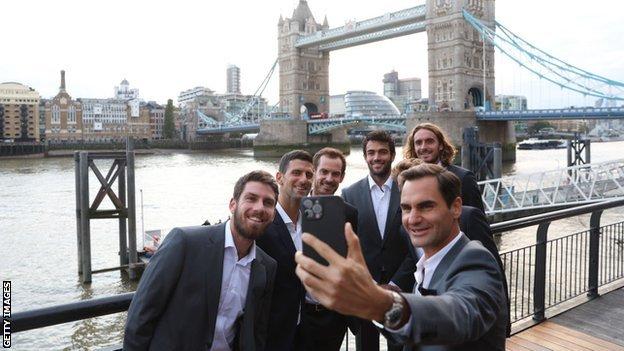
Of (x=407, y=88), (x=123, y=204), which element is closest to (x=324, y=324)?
(x=123, y=204)

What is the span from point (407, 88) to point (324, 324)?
173 m

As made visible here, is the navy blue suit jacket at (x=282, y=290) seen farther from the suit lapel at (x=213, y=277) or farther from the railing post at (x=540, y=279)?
the railing post at (x=540, y=279)

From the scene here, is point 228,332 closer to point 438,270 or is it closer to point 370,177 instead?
point 438,270

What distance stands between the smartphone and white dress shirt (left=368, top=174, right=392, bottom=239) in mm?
1889

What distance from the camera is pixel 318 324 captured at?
2660 millimetres

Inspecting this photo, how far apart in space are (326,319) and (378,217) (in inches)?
25.2

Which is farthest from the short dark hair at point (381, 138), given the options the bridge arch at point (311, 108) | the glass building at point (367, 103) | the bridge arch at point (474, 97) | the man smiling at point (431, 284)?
the glass building at point (367, 103)

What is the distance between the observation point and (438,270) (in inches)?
61.3

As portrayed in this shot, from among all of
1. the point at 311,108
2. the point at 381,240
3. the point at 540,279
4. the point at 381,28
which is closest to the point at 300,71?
the point at 311,108

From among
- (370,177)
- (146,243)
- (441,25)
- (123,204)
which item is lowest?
(146,243)

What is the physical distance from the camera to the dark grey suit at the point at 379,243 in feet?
9.35

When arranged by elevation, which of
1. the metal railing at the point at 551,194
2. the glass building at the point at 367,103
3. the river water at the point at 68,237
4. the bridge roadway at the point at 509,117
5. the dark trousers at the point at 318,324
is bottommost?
the river water at the point at 68,237

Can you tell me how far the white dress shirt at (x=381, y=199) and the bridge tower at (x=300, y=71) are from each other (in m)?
60.4

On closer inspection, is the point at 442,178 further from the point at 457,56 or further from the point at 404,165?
the point at 457,56
